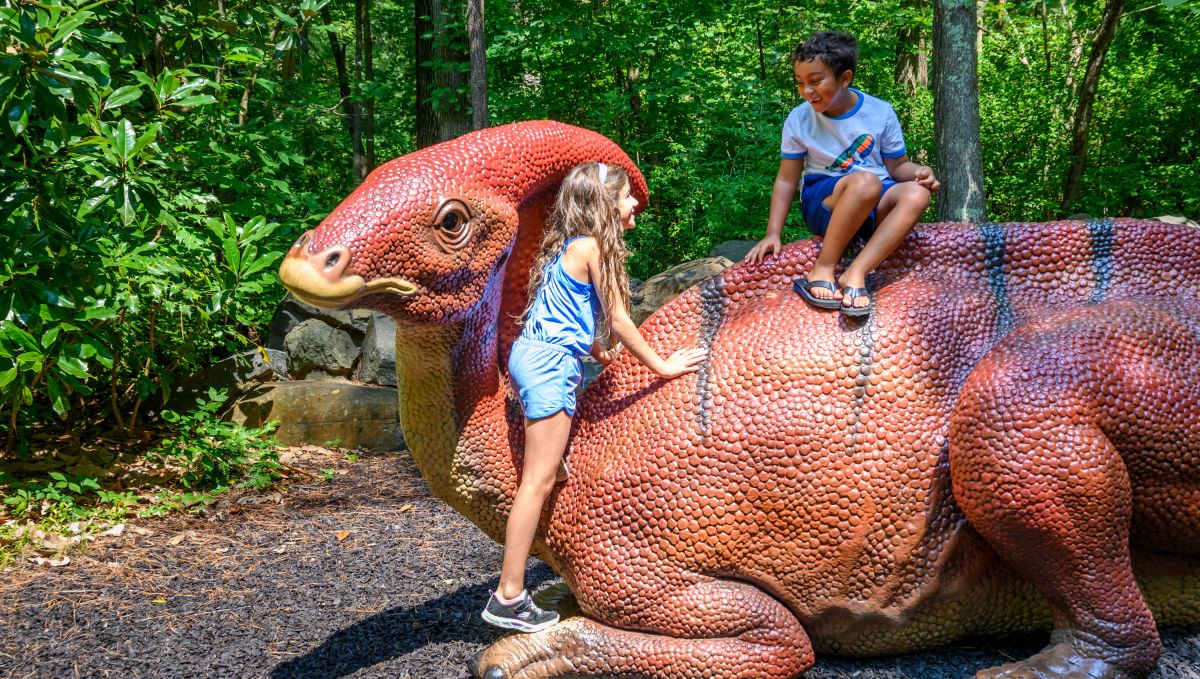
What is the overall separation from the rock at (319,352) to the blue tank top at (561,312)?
19.2 ft

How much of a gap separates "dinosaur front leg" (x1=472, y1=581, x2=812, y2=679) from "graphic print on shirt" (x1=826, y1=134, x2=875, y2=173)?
4.61 ft

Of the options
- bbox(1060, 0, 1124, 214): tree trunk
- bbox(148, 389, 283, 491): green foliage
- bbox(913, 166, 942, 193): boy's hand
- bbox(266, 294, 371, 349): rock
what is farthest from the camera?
bbox(1060, 0, 1124, 214): tree trunk

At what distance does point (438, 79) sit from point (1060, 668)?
738cm

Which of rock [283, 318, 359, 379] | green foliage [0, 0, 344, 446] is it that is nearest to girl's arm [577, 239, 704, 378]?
green foliage [0, 0, 344, 446]

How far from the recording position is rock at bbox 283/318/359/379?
785 centimetres

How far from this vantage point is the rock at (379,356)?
730 cm

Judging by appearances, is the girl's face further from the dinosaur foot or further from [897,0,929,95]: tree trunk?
[897,0,929,95]: tree trunk

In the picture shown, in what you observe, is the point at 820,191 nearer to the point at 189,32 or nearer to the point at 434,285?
the point at 434,285

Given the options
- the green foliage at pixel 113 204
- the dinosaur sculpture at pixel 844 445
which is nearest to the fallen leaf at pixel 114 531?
the green foliage at pixel 113 204

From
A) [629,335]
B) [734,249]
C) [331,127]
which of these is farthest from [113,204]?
[331,127]

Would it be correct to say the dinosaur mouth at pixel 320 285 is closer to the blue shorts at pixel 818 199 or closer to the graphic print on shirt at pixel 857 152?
the blue shorts at pixel 818 199

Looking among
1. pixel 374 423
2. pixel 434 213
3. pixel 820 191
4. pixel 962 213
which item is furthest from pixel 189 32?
pixel 962 213

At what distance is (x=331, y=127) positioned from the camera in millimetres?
13188

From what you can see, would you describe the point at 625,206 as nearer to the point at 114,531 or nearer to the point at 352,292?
the point at 352,292
